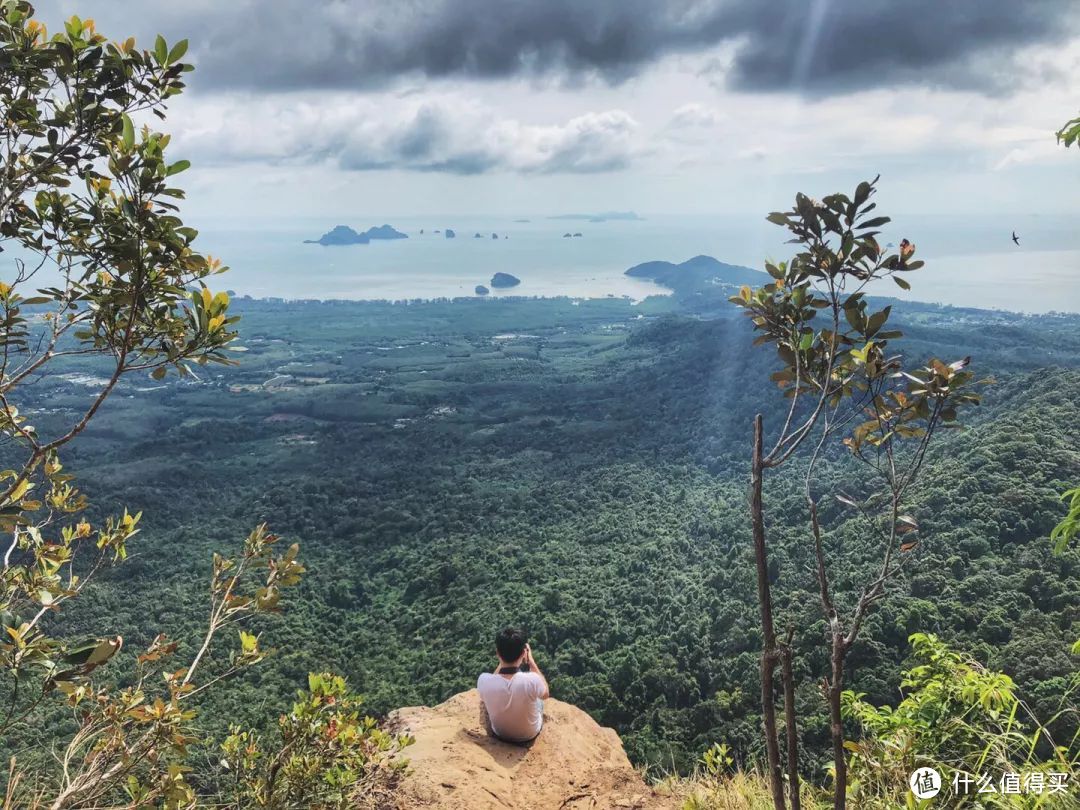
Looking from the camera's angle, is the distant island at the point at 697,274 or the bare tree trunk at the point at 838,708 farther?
the distant island at the point at 697,274

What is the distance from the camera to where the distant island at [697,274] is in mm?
102375

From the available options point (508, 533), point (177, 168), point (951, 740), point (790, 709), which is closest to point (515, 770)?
point (951, 740)

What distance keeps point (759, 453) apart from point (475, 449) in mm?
34036

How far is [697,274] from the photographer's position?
110m

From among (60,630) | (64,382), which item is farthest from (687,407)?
(64,382)

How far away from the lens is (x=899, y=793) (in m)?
2.84

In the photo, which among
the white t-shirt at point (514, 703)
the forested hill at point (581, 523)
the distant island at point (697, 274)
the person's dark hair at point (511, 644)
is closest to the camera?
the white t-shirt at point (514, 703)

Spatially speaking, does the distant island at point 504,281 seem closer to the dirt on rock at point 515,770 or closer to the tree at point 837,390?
the dirt on rock at point 515,770

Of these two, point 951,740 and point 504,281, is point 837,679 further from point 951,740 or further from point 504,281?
point 504,281

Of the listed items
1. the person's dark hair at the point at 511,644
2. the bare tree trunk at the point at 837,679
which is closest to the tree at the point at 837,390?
the bare tree trunk at the point at 837,679

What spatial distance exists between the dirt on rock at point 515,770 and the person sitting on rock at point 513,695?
0.11 metres

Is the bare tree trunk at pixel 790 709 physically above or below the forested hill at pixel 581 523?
above

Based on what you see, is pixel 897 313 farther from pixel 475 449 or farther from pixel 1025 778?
pixel 1025 778

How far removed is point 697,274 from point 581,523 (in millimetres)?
92580
